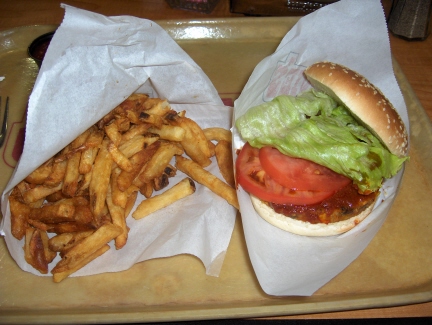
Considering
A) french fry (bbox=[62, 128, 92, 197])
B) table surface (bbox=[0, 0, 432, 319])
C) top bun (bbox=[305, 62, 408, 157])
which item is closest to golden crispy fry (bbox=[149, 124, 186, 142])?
french fry (bbox=[62, 128, 92, 197])

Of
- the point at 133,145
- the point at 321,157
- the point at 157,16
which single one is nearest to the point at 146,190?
the point at 133,145

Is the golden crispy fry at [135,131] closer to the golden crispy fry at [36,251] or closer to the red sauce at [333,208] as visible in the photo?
the golden crispy fry at [36,251]

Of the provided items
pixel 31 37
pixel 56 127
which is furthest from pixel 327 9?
pixel 31 37

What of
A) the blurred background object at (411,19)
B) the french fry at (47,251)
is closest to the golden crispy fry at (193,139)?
the french fry at (47,251)

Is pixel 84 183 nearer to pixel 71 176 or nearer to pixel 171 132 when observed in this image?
pixel 71 176

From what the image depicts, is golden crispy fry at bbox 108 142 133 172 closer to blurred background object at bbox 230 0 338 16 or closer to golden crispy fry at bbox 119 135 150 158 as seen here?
golden crispy fry at bbox 119 135 150 158
